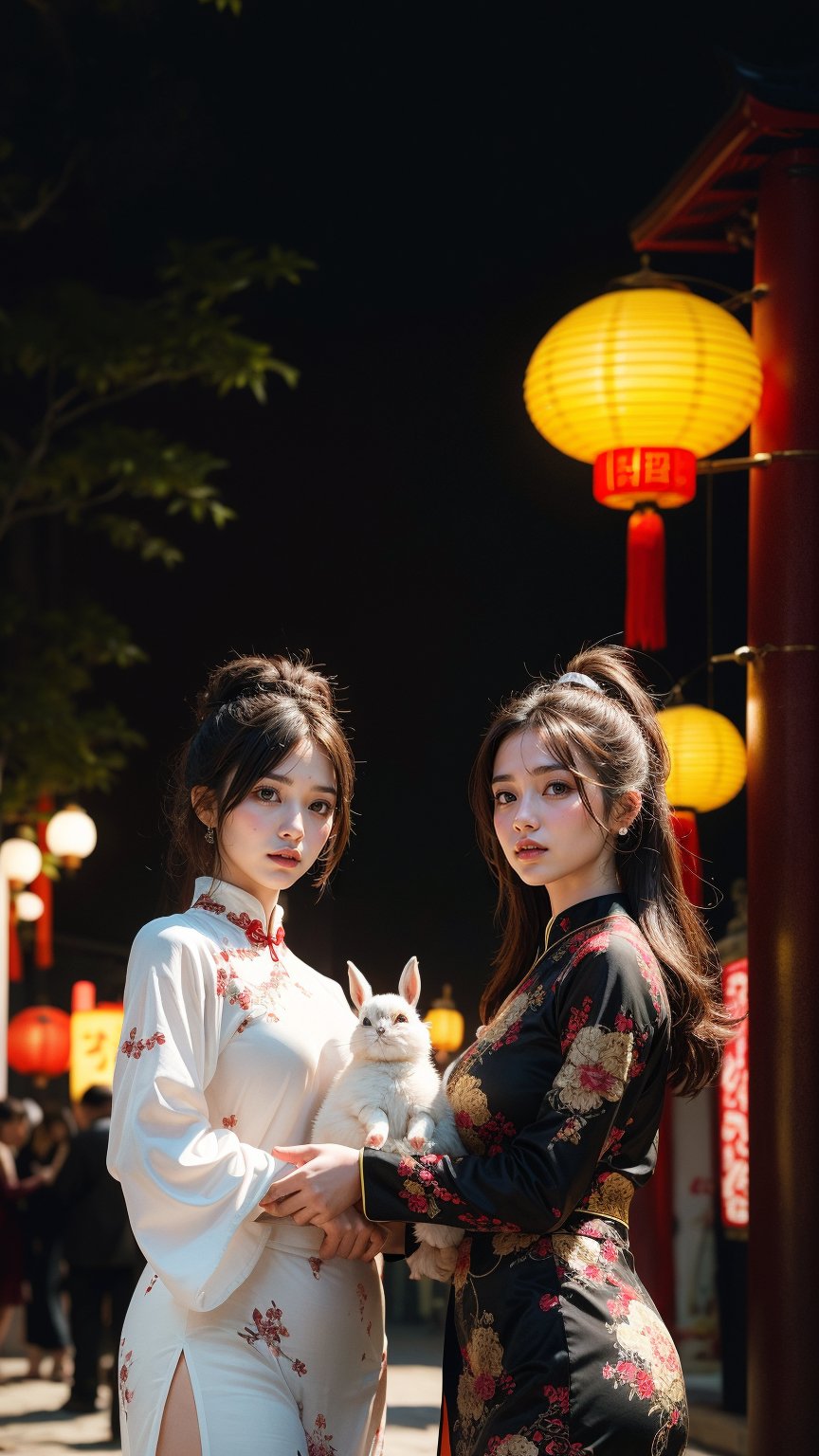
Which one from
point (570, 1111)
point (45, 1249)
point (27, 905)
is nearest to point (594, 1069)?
point (570, 1111)

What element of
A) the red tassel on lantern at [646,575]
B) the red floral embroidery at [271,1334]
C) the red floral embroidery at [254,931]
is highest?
the red tassel on lantern at [646,575]

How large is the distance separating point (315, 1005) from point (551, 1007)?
0.48m

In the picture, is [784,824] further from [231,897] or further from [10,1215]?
[10,1215]

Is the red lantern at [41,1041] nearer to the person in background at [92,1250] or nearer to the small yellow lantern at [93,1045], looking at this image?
the small yellow lantern at [93,1045]

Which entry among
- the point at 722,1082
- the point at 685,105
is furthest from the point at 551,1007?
the point at 685,105

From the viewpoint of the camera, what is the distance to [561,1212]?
222cm

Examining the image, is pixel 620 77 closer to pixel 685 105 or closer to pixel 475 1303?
pixel 685 105

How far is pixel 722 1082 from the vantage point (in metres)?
7.27

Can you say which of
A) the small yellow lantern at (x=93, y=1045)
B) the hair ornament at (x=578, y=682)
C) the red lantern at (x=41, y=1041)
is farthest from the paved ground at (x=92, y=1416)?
the hair ornament at (x=578, y=682)

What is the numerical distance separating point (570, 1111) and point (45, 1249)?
8.54 m

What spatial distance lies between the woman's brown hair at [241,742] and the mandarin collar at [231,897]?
0.04m

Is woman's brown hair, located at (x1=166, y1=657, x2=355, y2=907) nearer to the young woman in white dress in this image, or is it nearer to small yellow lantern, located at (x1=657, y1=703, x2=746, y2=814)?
the young woman in white dress

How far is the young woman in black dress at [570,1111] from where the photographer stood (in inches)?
87.7

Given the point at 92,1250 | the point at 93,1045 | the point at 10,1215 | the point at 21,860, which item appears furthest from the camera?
the point at 93,1045
